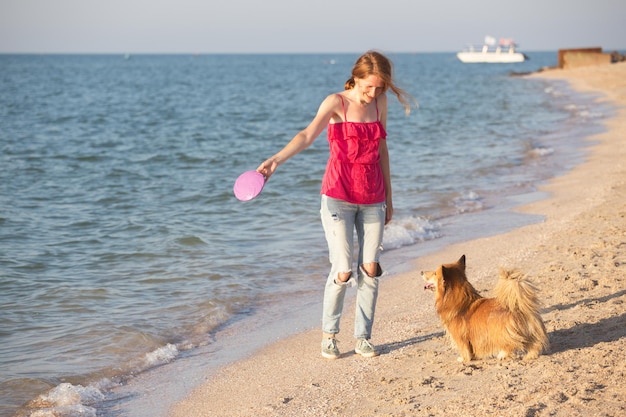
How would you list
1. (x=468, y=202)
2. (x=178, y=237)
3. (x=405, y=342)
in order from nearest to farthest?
(x=405, y=342)
(x=178, y=237)
(x=468, y=202)

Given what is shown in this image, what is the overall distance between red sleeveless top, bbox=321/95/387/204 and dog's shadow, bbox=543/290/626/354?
1.55 meters

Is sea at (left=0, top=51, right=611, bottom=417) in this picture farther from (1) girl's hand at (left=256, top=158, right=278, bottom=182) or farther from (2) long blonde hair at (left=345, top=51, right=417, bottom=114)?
(2) long blonde hair at (left=345, top=51, right=417, bottom=114)

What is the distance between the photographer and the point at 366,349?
16.5ft

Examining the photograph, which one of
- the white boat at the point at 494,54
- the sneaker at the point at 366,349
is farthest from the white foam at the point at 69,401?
the white boat at the point at 494,54

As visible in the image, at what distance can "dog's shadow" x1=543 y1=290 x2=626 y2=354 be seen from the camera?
457 cm

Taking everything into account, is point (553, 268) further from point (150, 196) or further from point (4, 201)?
point (4, 201)

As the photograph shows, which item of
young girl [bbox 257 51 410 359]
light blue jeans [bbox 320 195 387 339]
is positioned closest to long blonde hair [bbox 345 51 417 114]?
young girl [bbox 257 51 410 359]

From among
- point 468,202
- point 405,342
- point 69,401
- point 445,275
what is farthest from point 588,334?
point 468,202

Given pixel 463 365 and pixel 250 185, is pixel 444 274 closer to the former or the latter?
pixel 463 365

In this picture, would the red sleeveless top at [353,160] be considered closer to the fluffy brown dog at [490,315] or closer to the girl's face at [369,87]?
the girl's face at [369,87]

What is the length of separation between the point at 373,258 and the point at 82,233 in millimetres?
6654

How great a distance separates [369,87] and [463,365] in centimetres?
188

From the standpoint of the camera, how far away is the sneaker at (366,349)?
501 centimetres

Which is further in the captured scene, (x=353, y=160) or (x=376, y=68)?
(x=353, y=160)
